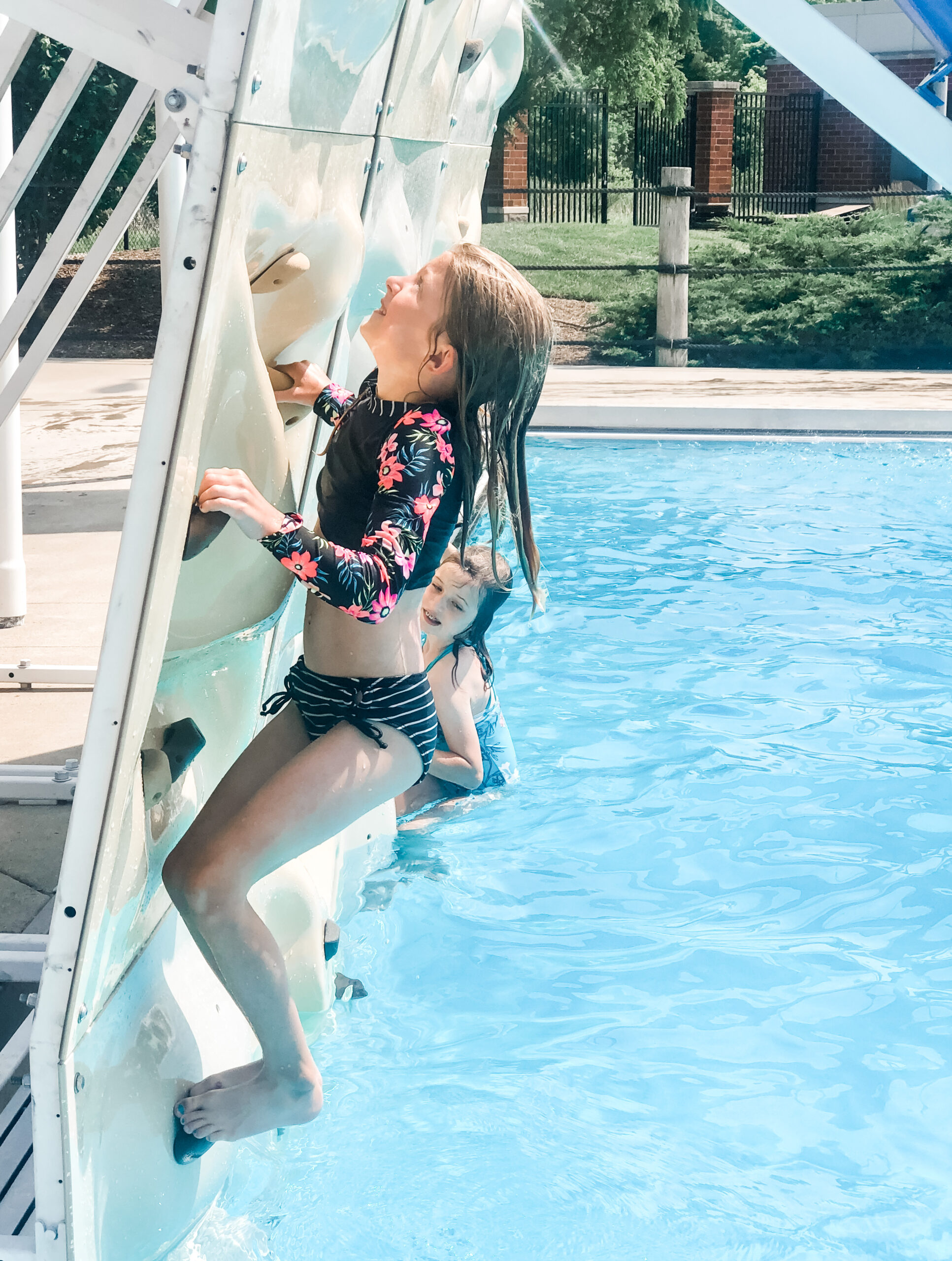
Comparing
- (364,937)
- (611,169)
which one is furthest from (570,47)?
(364,937)

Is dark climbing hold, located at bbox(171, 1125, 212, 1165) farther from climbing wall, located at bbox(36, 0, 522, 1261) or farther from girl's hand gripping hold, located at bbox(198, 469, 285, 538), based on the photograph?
girl's hand gripping hold, located at bbox(198, 469, 285, 538)

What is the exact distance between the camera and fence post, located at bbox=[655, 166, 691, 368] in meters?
14.0

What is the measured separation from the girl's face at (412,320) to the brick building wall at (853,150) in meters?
20.6

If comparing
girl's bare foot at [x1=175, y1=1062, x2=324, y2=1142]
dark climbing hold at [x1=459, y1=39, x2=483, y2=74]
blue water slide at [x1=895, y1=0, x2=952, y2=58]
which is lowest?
girl's bare foot at [x1=175, y1=1062, x2=324, y2=1142]

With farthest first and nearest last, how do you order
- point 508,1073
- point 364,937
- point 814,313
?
point 814,313
point 364,937
point 508,1073

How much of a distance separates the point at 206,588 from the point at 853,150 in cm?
2191

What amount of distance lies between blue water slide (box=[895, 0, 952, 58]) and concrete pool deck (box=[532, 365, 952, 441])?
19.1 ft

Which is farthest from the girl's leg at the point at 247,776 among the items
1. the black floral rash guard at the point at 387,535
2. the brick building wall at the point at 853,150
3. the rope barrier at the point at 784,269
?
the brick building wall at the point at 853,150

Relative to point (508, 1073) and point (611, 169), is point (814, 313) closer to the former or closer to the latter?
point (611, 169)

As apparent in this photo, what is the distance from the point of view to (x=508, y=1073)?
3.46 meters

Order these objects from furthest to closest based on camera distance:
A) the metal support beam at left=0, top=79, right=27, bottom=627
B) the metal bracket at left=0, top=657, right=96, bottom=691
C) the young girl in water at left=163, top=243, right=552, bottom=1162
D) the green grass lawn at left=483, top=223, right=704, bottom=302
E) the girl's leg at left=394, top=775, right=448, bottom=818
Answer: the green grass lawn at left=483, top=223, right=704, bottom=302
the metal support beam at left=0, top=79, right=27, bottom=627
the metal bracket at left=0, top=657, right=96, bottom=691
the girl's leg at left=394, top=775, right=448, bottom=818
the young girl in water at left=163, top=243, right=552, bottom=1162

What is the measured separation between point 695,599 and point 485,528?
6.79 feet

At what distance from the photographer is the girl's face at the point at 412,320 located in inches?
94.0

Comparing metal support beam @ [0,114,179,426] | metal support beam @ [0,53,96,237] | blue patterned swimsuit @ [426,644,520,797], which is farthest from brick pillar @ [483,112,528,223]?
metal support beam @ [0,53,96,237]
